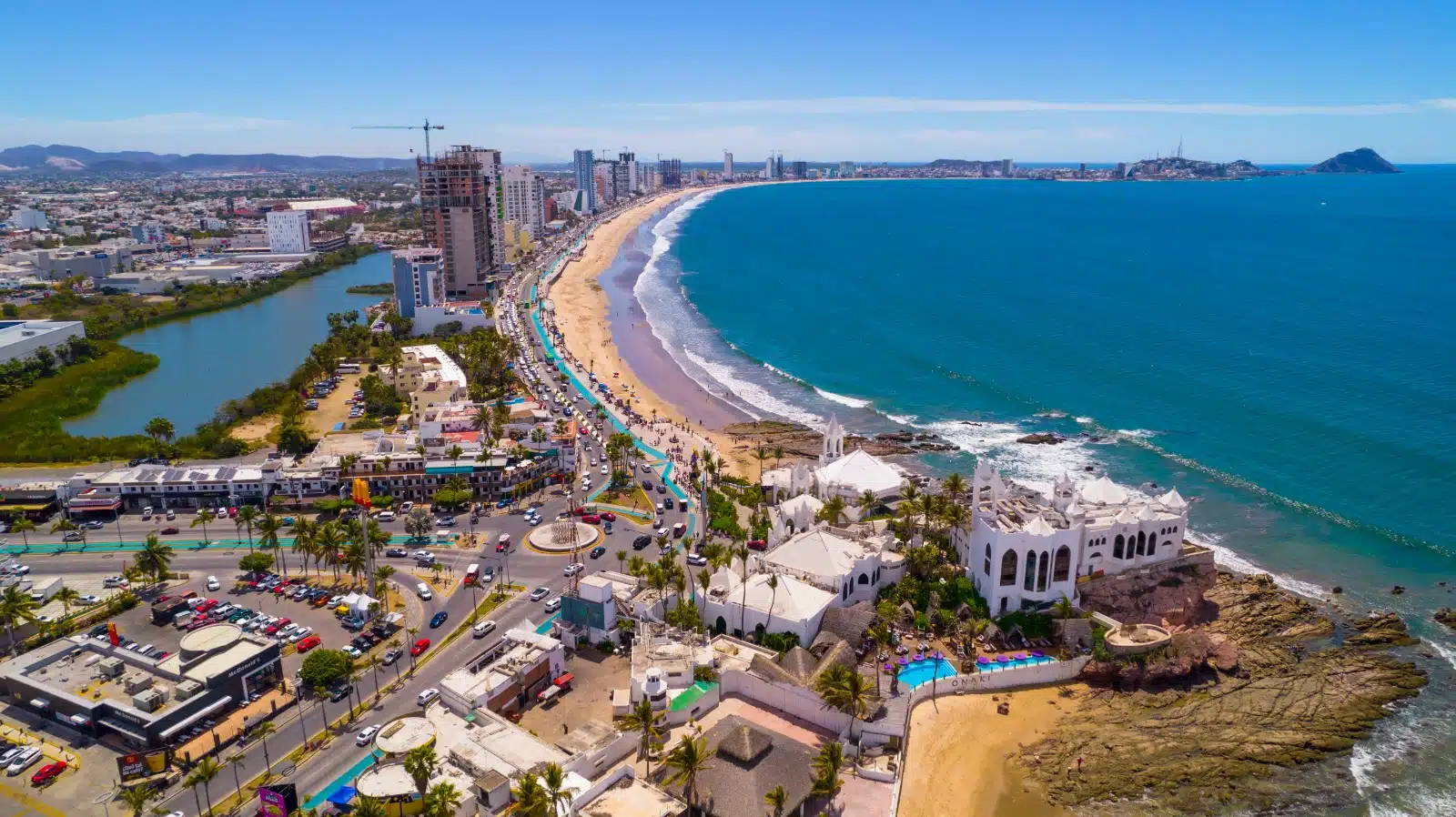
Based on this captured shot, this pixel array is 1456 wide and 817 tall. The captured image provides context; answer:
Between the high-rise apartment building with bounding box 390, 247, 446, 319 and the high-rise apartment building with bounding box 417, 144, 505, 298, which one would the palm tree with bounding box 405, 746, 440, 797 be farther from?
the high-rise apartment building with bounding box 417, 144, 505, 298

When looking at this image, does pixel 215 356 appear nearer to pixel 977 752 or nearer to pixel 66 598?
pixel 66 598

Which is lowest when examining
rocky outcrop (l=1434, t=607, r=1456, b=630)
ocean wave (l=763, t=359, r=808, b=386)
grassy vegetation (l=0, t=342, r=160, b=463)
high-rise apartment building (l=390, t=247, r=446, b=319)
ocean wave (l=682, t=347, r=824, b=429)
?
rocky outcrop (l=1434, t=607, r=1456, b=630)

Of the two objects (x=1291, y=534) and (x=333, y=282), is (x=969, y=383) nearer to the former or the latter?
(x=1291, y=534)

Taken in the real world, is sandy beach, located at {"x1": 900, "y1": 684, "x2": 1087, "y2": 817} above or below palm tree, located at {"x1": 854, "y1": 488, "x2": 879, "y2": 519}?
below

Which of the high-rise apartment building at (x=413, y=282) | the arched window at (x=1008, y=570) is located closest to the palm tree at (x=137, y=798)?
the arched window at (x=1008, y=570)

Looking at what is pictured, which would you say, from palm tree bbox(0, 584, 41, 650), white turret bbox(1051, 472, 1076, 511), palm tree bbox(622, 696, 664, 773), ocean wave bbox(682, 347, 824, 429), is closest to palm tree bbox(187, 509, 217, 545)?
palm tree bbox(0, 584, 41, 650)

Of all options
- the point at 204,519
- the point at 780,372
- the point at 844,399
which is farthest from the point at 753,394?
the point at 204,519
